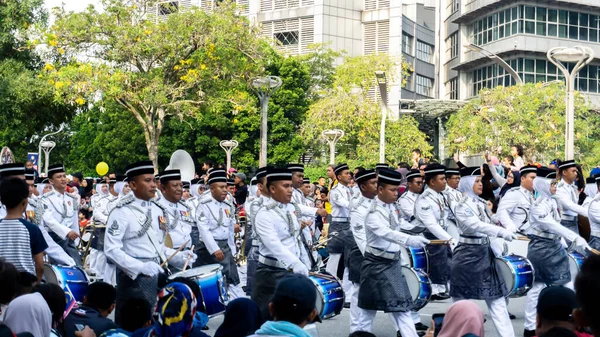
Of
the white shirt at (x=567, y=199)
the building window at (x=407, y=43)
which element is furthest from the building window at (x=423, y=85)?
the white shirt at (x=567, y=199)

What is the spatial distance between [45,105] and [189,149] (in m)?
27.9

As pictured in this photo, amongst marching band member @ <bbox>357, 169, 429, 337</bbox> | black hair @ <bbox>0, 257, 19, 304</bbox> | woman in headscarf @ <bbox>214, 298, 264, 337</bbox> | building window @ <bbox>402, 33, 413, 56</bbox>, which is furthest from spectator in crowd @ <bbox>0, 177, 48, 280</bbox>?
building window @ <bbox>402, 33, 413, 56</bbox>

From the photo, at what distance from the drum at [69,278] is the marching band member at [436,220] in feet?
13.2

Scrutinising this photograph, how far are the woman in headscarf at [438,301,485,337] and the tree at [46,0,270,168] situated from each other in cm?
2675

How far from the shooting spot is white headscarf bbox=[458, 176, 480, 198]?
11969 mm

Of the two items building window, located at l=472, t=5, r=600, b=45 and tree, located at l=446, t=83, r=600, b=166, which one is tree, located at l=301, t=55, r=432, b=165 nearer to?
tree, located at l=446, t=83, r=600, b=166

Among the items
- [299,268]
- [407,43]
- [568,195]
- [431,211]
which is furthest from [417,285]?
[407,43]

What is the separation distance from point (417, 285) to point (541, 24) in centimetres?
5713

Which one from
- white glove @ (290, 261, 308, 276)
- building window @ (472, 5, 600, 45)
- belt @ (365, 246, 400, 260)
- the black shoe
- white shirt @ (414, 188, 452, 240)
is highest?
building window @ (472, 5, 600, 45)

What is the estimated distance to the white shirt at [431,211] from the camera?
1120 cm

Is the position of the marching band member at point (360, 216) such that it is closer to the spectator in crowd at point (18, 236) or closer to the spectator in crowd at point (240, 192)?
the spectator in crowd at point (18, 236)

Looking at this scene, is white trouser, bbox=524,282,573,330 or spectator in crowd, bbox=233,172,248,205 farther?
spectator in crowd, bbox=233,172,248,205

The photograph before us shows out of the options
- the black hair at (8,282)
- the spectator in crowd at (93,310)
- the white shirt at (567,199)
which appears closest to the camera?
the black hair at (8,282)

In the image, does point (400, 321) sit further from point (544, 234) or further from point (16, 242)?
point (16, 242)
